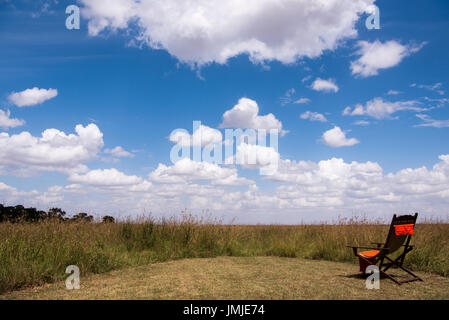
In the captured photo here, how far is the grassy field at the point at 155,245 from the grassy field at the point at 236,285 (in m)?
0.46

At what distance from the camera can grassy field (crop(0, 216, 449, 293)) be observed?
6695 mm

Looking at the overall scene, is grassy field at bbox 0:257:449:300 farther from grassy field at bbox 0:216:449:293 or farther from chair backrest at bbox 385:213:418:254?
chair backrest at bbox 385:213:418:254

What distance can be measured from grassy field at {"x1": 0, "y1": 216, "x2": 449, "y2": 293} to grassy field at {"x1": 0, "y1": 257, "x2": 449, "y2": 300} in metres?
0.46

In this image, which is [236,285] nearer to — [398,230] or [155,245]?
[398,230]

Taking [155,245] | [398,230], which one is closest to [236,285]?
[398,230]

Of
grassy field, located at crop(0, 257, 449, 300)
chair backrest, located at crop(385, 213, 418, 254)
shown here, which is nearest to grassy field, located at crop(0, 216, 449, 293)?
grassy field, located at crop(0, 257, 449, 300)

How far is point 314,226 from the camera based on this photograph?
1231 centimetres

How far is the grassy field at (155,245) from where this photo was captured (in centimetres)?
670

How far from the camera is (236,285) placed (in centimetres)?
577

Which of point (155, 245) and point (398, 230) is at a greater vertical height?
point (398, 230)

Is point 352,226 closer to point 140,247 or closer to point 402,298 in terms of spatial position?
point 402,298

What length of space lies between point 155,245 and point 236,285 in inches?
195

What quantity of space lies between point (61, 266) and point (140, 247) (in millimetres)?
3292
